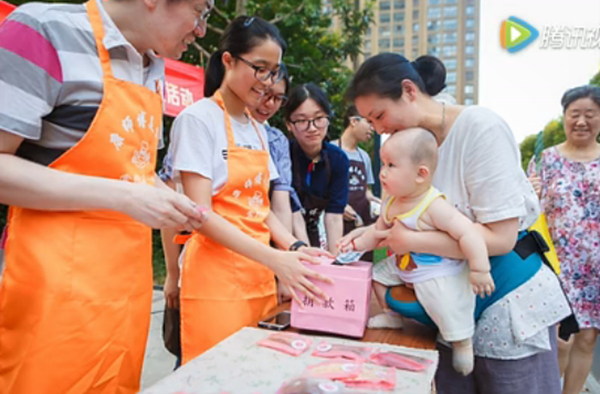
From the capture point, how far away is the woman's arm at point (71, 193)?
0.93 meters

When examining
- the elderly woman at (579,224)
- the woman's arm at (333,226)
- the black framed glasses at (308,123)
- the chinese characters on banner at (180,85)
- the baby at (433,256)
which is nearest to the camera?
the baby at (433,256)

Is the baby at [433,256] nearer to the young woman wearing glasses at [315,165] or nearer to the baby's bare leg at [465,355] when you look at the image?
the baby's bare leg at [465,355]

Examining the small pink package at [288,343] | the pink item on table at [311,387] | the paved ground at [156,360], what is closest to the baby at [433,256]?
the small pink package at [288,343]

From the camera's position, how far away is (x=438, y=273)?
1.26 meters

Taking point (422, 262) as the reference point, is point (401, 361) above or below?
below

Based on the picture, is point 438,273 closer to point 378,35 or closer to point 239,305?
point 239,305

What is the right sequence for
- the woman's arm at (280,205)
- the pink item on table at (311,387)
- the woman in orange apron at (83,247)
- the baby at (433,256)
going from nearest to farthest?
the pink item on table at (311,387) → the woman in orange apron at (83,247) → the baby at (433,256) → the woman's arm at (280,205)

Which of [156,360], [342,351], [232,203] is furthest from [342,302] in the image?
[156,360]

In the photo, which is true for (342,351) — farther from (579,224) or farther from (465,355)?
(579,224)

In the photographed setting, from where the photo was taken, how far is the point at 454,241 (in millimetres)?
1236

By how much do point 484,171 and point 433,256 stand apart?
0.91 feet

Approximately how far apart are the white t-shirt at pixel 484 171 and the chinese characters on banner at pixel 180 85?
3731mm

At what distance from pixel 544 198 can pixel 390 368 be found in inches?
95.5

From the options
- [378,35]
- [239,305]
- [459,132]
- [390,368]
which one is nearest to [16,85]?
[239,305]
